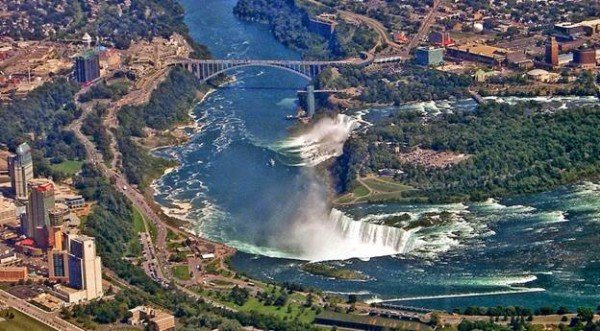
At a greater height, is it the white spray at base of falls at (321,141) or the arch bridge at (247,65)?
the arch bridge at (247,65)

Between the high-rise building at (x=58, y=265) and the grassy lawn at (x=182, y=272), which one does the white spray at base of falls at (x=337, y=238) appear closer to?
the grassy lawn at (x=182, y=272)

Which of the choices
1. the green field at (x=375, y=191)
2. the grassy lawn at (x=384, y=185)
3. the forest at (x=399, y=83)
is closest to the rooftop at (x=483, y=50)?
the forest at (x=399, y=83)

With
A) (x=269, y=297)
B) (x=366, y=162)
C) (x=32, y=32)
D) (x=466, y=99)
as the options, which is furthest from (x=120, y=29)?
(x=269, y=297)

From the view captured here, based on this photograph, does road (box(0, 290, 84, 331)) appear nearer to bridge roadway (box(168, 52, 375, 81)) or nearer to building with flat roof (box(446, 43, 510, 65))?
bridge roadway (box(168, 52, 375, 81))

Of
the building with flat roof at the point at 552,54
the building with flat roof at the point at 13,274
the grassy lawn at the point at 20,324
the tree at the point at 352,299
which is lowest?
the tree at the point at 352,299

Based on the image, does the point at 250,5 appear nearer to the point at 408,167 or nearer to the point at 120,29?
the point at 120,29

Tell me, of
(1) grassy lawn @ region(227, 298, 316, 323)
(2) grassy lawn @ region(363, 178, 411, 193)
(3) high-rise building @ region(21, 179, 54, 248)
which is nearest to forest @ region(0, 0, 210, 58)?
(2) grassy lawn @ region(363, 178, 411, 193)

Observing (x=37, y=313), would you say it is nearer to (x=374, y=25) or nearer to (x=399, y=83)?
(x=399, y=83)
